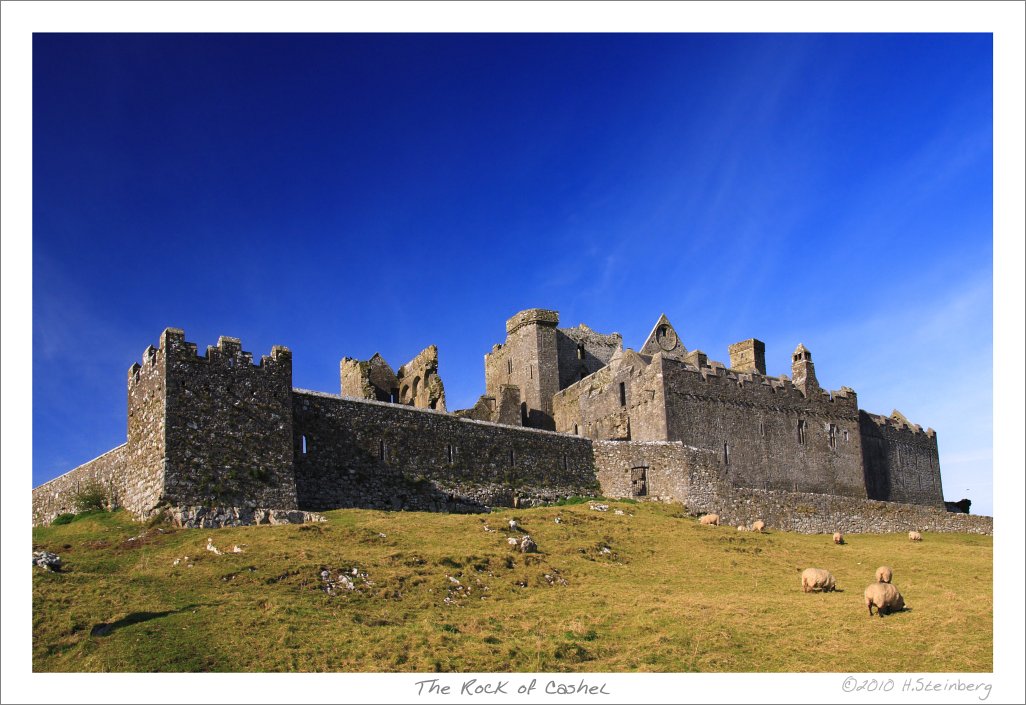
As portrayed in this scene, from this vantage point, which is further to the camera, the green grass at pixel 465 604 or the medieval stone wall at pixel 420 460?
the medieval stone wall at pixel 420 460

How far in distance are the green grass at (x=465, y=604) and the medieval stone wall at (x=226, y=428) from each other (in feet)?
6.99

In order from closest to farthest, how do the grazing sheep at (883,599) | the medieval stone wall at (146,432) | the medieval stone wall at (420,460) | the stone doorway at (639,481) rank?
the grazing sheep at (883,599)
the medieval stone wall at (146,432)
the medieval stone wall at (420,460)
the stone doorway at (639,481)

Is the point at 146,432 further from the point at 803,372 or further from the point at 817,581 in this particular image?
the point at 803,372

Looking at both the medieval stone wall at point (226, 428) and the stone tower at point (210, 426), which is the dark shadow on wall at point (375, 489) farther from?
the stone tower at point (210, 426)

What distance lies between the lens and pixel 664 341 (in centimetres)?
6272

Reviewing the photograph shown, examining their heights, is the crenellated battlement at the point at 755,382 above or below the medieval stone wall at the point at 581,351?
below

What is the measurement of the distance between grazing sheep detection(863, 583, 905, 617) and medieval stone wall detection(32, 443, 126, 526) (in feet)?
81.9

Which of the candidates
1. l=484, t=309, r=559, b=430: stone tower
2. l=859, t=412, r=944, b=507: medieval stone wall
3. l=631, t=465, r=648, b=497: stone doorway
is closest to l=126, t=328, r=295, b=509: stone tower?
l=631, t=465, r=648, b=497: stone doorway

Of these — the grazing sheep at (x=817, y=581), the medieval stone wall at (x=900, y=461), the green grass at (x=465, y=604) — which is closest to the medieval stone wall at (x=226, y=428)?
the green grass at (x=465, y=604)

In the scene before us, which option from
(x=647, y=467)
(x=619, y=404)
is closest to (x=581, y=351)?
(x=619, y=404)

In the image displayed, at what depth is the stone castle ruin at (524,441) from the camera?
1294 inches

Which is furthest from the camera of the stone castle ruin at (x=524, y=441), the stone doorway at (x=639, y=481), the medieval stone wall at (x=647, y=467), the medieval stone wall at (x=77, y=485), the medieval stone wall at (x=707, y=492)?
the stone doorway at (x=639, y=481)

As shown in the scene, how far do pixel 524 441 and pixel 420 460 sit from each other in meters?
6.41

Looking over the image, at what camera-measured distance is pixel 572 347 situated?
6669 cm
